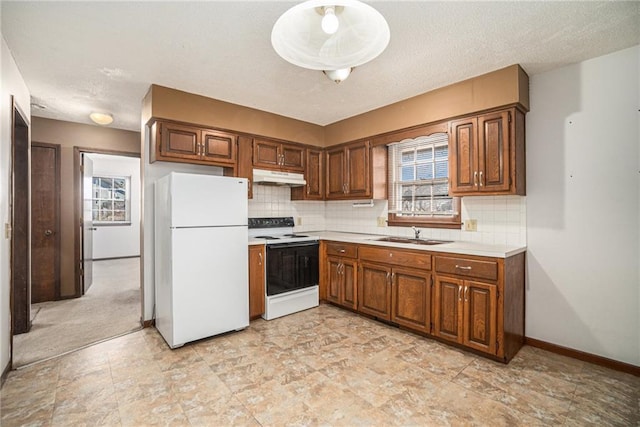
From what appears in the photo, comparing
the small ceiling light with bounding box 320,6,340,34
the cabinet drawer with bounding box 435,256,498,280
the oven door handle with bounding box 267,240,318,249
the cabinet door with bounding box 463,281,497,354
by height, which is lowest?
the cabinet door with bounding box 463,281,497,354

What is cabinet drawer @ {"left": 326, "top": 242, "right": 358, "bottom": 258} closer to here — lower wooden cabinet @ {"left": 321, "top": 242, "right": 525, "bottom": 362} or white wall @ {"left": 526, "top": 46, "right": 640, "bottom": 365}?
lower wooden cabinet @ {"left": 321, "top": 242, "right": 525, "bottom": 362}

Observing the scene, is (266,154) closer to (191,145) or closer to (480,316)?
(191,145)

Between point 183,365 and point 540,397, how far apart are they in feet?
8.54

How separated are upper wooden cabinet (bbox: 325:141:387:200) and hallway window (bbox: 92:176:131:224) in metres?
6.13

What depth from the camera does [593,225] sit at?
8.30 feet

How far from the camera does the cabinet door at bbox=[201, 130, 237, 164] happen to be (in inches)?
131

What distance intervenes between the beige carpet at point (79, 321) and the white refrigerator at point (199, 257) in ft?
2.04

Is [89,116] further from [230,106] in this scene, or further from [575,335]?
[575,335]

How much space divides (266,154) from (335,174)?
3.39 ft

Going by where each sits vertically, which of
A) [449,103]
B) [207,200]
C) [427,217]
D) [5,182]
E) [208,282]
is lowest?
[208,282]

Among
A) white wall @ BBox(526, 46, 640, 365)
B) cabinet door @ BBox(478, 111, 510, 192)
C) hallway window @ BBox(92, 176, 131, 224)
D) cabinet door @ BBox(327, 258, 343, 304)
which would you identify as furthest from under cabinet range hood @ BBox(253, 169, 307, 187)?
hallway window @ BBox(92, 176, 131, 224)

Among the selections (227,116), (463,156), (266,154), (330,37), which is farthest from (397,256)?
(227,116)

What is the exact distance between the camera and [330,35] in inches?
62.6

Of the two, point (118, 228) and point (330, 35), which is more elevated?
point (330, 35)
